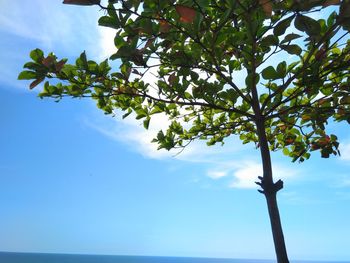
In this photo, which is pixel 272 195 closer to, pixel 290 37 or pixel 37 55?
pixel 290 37

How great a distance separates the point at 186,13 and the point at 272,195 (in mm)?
1903

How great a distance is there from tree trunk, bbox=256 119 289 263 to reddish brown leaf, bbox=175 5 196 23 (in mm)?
1635

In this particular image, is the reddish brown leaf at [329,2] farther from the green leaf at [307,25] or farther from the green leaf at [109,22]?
the green leaf at [109,22]

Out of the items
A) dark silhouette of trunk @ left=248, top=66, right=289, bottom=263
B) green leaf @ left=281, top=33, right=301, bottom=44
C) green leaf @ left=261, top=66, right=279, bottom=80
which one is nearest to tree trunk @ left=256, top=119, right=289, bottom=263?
dark silhouette of trunk @ left=248, top=66, right=289, bottom=263

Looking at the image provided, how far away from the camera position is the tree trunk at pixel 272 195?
321 cm

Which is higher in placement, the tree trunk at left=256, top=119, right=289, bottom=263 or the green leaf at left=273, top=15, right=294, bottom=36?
the green leaf at left=273, top=15, right=294, bottom=36

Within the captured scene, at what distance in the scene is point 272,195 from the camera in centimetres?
337

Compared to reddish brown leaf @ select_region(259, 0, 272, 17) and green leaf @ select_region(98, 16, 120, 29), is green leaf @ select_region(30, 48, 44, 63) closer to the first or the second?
green leaf @ select_region(98, 16, 120, 29)

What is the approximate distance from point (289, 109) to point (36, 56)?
237 cm

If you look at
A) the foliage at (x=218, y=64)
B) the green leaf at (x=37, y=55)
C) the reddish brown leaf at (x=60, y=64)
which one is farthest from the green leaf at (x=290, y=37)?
the green leaf at (x=37, y=55)

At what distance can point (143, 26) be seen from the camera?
2.58m

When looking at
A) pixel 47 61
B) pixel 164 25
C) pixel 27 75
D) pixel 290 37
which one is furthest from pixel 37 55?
pixel 290 37

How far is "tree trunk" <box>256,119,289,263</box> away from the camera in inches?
126

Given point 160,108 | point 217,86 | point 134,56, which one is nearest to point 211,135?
point 160,108
